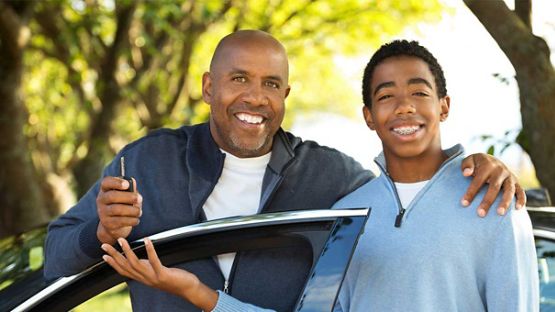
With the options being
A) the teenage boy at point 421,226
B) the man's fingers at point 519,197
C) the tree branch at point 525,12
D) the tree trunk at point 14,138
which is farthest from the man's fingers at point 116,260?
the tree trunk at point 14,138

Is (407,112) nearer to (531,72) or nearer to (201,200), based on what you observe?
(201,200)

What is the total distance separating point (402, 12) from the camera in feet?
37.3

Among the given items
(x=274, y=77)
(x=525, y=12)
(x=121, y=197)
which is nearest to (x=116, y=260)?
(x=121, y=197)

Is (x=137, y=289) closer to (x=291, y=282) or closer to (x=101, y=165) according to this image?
(x=291, y=282)

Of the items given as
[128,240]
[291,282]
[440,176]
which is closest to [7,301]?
[128,240]

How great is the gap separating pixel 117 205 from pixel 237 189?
2.19 ft

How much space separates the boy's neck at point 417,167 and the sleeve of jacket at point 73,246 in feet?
3.13

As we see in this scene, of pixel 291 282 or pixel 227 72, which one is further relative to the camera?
pixel 227 72

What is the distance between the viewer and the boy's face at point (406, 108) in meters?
2.32

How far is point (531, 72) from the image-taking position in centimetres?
341

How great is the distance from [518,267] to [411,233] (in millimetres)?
312

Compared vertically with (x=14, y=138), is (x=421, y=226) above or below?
below

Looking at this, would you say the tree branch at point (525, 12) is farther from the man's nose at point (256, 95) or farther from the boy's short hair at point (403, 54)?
the man's nose at point (256, 95)

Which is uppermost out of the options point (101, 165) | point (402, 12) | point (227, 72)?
point (402, 12)
